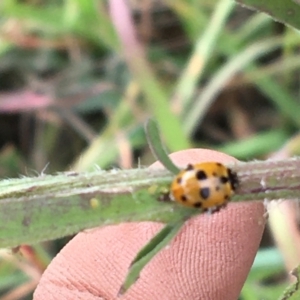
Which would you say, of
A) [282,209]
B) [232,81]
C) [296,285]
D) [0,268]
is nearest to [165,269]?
[296,285]

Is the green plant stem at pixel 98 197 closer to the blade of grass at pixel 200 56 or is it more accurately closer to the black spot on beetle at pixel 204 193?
the black spot on beetle at pixel 204 193

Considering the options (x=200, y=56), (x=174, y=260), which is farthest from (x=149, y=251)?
(x=200, y=56)

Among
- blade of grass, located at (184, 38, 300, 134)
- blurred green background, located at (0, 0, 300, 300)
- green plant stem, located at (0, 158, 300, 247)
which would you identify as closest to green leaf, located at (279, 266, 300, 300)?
green plant stem, located at (0, 158, 300, 247)

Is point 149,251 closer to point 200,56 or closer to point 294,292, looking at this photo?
point 294,292

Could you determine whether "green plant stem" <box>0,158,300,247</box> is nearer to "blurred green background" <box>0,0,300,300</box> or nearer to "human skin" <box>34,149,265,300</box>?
"human skin" <box>34,149,265,300</box>

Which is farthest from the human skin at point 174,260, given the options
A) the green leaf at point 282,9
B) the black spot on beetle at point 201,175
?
the green leaf at point 282,9

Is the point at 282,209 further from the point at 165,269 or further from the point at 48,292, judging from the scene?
the point at 48,292
